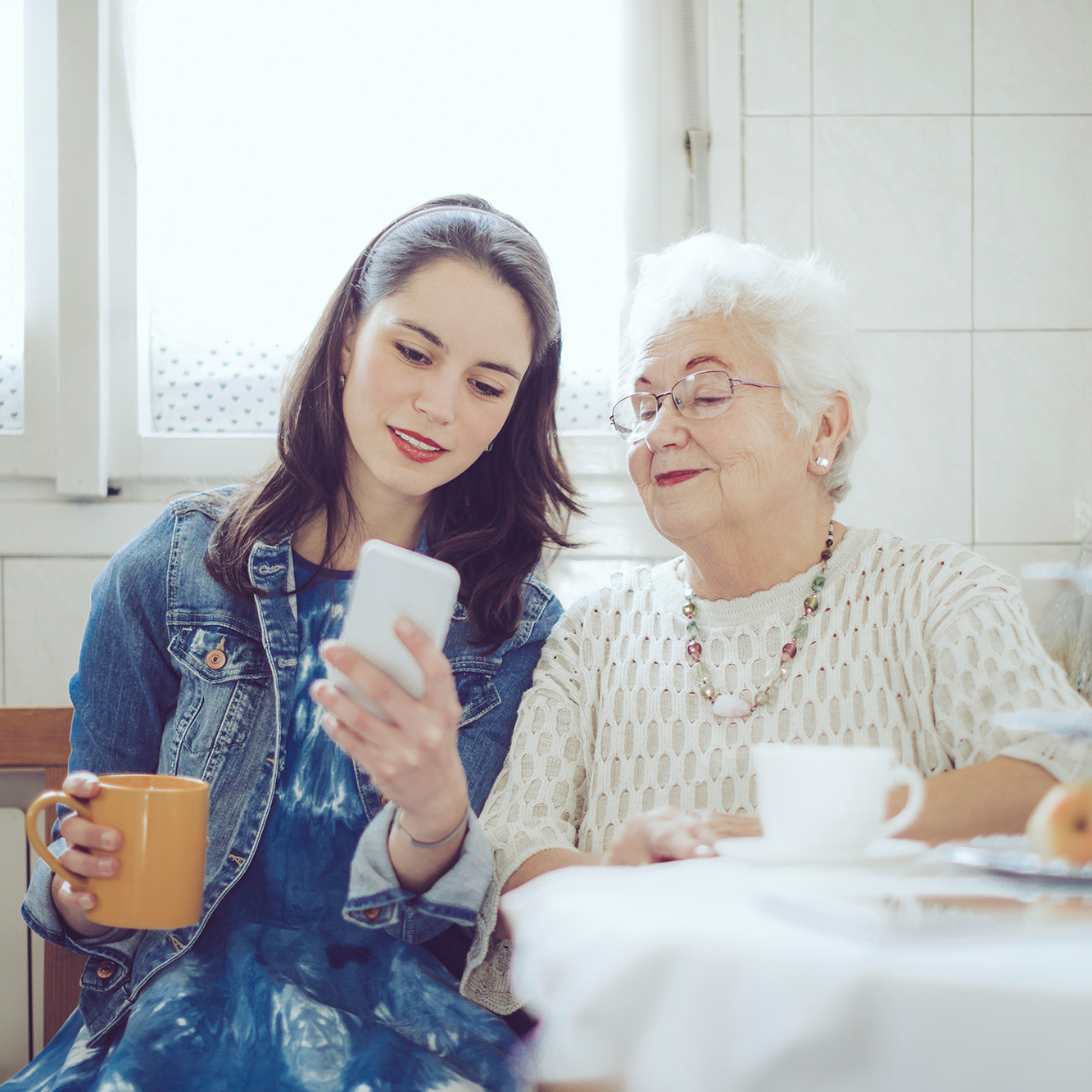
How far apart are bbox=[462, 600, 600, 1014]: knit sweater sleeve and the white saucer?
14.4 inches

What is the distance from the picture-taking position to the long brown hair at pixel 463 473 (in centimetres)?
122

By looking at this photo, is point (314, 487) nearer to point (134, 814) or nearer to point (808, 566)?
point (134, 814)

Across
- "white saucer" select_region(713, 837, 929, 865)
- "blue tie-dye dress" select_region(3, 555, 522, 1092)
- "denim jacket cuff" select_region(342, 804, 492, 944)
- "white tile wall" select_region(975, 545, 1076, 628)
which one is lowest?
"blue tie-dye dress" select_region(3, 555, 522, 1092)

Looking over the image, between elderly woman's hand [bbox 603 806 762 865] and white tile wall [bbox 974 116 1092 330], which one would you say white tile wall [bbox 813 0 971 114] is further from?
elderly woman's hand [bbox 603 806 762 865]

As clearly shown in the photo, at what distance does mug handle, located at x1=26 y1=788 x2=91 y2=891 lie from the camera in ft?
2.82

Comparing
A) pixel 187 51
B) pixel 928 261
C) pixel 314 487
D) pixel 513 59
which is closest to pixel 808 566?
pixel 314 487

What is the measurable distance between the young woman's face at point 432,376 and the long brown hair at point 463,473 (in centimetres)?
4

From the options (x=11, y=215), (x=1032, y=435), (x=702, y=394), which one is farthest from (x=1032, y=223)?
(x=11, y=215)

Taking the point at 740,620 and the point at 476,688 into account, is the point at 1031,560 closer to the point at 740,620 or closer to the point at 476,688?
the point at 740,620

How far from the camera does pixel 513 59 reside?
6.47 feet

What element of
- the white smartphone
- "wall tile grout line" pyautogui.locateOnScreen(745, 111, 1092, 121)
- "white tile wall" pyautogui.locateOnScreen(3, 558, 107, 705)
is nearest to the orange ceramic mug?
the white smartphone

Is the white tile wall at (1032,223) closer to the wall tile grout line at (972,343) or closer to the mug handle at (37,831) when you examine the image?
the wall tile grout line at (972,343)

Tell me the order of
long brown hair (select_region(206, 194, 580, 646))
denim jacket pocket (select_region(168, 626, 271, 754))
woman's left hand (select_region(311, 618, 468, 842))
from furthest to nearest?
1. long brown hair (select_region(206, 194, 580, 646))
2. denim jacket pocket (select_region(168, 626, 271, 754))
3. woman's left hand (select_region(311, 618, 468, 842))

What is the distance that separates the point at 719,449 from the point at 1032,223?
111 cm
